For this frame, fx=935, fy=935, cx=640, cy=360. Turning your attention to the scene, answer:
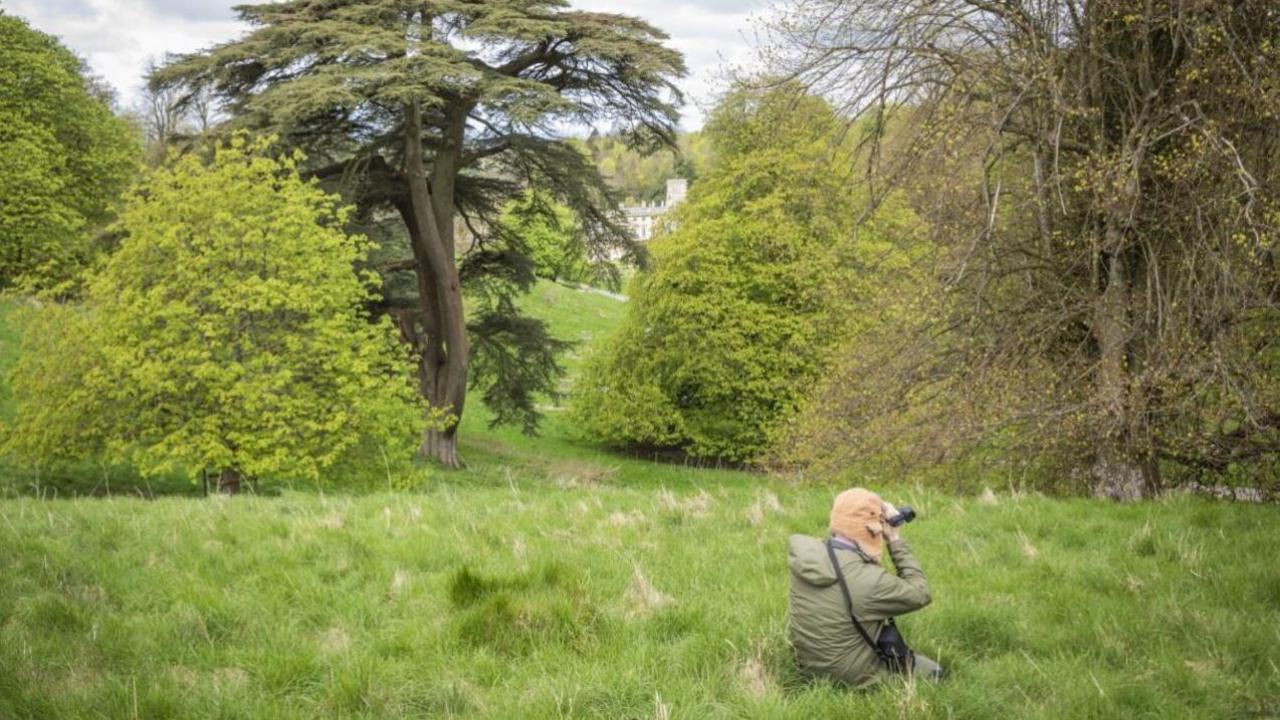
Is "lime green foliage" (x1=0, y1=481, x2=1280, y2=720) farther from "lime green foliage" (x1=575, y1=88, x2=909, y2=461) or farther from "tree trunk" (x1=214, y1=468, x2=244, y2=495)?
"lime green foliage" (x1=575, y1=88, x2=909, y2=461)

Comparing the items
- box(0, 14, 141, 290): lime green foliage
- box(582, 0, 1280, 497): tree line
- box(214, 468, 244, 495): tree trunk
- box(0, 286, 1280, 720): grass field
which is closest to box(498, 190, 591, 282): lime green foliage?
box(214, 468, 244, 495): tree trunk

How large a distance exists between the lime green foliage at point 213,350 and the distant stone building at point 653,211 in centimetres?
961

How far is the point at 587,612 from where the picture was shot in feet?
16.6

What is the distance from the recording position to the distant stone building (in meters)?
26.1

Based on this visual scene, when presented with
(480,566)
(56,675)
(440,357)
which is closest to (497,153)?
(440,357)

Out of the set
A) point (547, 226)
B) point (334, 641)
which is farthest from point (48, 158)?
point (334, 641)

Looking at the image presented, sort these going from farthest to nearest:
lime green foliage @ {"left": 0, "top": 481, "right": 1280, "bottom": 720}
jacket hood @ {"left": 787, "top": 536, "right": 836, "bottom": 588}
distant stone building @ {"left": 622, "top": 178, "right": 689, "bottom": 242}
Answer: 1. distant stone building @ {"left": 622, "top": 178, "right": 689, "bottom": 242}
2. jacket hood @ {"left": 787, "top": 536, "right": 836, "bottom": 588}
3. lime green foliage @ {"left": 0, "top": 481, "right": 1280, "bottom": 720}

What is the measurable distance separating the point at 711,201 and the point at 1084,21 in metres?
19.2

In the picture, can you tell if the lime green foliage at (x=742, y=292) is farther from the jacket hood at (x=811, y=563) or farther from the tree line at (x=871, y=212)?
the jacket hood at (x=811, y=563)

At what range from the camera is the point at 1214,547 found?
6359 mm

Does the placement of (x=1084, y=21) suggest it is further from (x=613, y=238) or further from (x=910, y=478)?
A: (x=613, y=238)

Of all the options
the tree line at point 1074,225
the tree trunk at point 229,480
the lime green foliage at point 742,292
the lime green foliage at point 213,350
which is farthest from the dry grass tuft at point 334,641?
the lime green foliage at point 742,292

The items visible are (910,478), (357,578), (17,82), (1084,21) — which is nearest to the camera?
(357,578)

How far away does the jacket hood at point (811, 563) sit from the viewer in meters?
4.42
